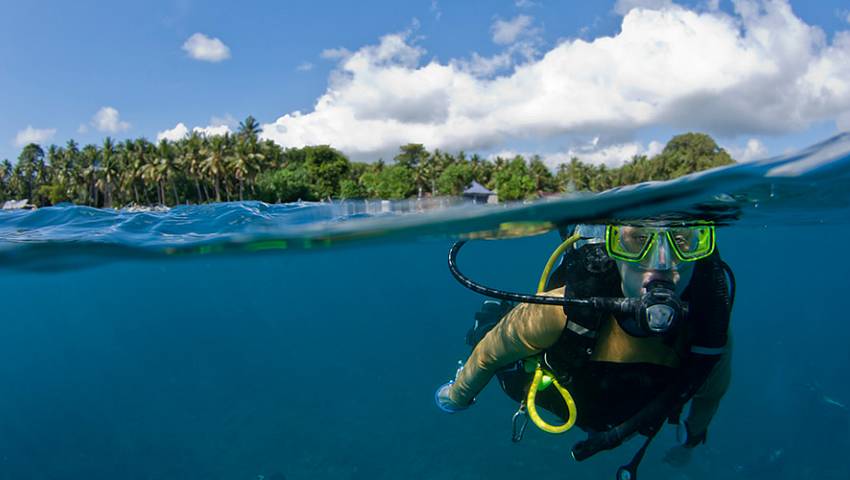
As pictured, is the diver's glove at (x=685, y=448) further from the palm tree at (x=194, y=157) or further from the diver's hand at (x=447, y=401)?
the palm tree at (x=194, y=157)

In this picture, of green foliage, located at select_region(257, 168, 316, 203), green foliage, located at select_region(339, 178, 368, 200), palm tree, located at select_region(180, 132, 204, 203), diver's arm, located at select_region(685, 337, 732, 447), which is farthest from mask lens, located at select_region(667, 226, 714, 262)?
palm tree, located at select_region(180, 132, 204, 203)

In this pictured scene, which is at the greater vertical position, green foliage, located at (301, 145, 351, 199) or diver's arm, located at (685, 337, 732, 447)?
green foliage, located at (301, 145, 351, 199)

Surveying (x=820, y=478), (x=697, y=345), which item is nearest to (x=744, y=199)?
(x=697, y=345)

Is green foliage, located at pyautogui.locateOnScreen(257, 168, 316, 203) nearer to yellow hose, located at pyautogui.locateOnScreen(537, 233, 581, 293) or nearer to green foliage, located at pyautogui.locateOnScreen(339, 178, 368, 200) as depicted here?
green foliage, located at pyautogui.locateOnScreen(339, 178, 368, 200)

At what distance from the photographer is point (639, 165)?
3073 inches

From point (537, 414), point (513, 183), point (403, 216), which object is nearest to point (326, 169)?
point (513, 183)

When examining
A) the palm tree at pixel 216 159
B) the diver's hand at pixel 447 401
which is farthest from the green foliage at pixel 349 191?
the diver's hand at pixel 447 401

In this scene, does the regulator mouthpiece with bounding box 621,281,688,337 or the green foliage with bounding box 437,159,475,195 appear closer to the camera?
the regulator mouthpiece with bounding box 621,281,688,337

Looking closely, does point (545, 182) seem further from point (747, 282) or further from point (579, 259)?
point (579, 259)

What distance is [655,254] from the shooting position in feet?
10.5

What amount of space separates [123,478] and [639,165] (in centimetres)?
8167

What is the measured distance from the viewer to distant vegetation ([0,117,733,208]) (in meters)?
61.6

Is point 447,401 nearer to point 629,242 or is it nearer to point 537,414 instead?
point 537,414

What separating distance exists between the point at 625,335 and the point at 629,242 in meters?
0.65
